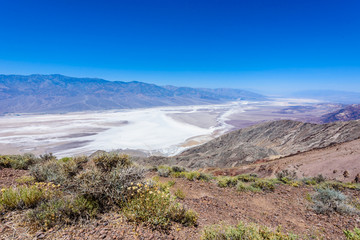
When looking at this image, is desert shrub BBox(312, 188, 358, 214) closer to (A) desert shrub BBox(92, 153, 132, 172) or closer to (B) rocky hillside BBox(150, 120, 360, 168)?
(A) desert shrub BBox(92, 153, 132, 172)

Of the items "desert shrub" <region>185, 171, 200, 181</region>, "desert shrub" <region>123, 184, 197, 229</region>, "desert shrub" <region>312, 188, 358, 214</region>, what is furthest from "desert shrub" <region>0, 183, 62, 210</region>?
"desert shrub" <region>312, 188, 358, 214</region>

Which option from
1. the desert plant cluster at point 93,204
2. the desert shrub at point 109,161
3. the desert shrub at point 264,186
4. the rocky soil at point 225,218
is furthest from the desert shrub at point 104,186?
the desert shrub at point 264,186

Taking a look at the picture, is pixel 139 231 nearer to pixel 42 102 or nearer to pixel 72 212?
pixel 72 212

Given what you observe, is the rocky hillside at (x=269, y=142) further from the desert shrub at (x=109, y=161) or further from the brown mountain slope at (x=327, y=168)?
the desert shrub at (x=109, y=161)

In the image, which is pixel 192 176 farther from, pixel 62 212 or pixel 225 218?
pixel 62 212

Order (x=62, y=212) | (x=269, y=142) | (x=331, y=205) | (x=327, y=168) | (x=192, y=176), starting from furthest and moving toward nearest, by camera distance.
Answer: (x=269, y=142)
(x=327, y=168)
(x=192, y=176)
(x=331, y=205)
(x=62, y=212)

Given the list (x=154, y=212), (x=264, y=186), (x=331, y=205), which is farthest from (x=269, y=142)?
(x=154, y=212)
